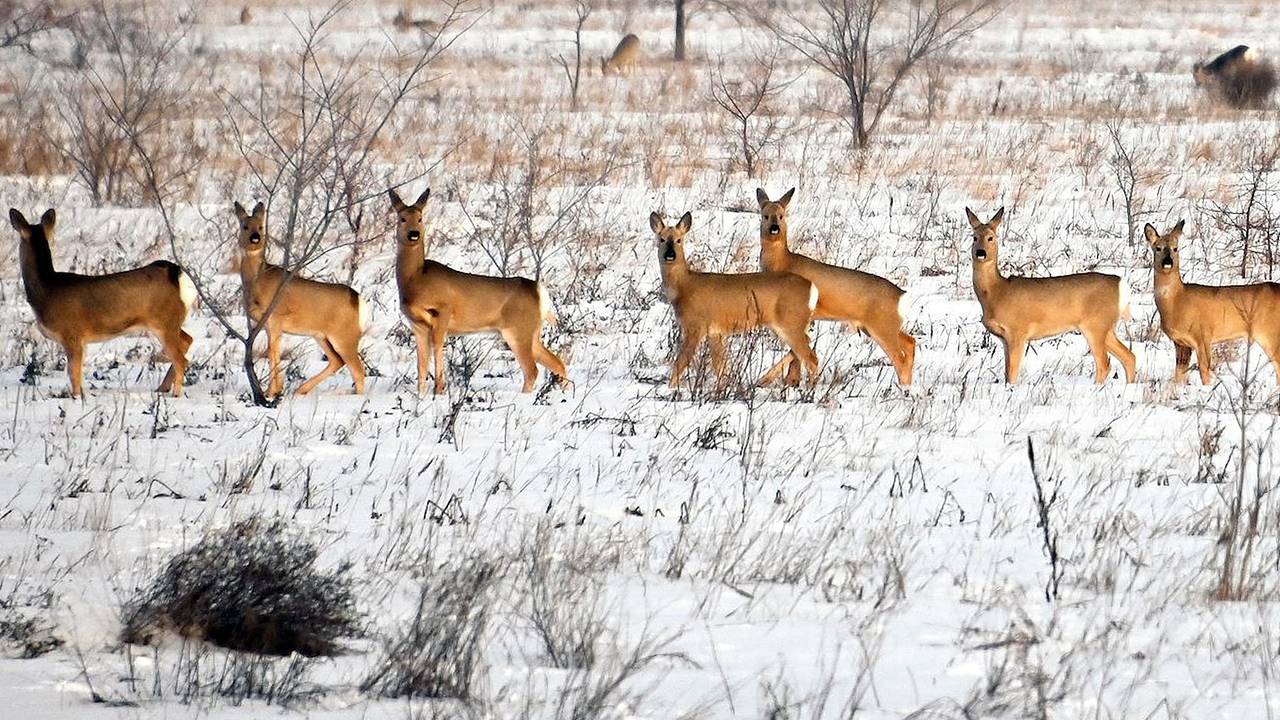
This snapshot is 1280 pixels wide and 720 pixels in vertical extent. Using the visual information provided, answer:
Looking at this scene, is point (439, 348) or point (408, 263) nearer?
point (439, 348)

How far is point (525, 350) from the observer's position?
10.6 meters

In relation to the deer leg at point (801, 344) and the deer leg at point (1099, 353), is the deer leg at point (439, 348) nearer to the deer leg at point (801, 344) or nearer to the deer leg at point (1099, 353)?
the deer leg at point (801, 344)

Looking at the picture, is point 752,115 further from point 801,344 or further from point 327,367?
point 327,367

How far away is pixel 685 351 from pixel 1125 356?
3.06m

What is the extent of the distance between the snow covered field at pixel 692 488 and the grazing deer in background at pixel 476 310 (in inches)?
11.6

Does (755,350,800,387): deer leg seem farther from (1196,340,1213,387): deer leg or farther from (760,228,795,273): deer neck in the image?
(1196,340,1213,387): deer leg

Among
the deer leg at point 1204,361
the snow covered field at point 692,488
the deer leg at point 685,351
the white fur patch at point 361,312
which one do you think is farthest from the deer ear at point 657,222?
the deer leg at point 1204,361

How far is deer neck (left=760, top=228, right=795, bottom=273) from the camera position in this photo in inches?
468

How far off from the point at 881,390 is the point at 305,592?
5.90 m

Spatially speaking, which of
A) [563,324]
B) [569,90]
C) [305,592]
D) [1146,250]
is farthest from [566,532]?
[569,90]

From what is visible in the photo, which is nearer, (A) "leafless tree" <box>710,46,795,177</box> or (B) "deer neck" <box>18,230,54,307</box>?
(B) "deer neck" <box>18,230,54,307</box>

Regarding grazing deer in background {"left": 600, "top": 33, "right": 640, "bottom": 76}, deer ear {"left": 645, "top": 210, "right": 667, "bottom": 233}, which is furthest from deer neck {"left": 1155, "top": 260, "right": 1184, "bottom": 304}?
grazing deer in background {"left": 600, "top": 33, "right": 640, "bottom": 76}

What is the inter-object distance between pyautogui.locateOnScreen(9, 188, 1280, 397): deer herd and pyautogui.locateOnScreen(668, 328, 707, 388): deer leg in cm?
2

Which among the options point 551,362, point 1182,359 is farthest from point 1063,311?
point 551,362
